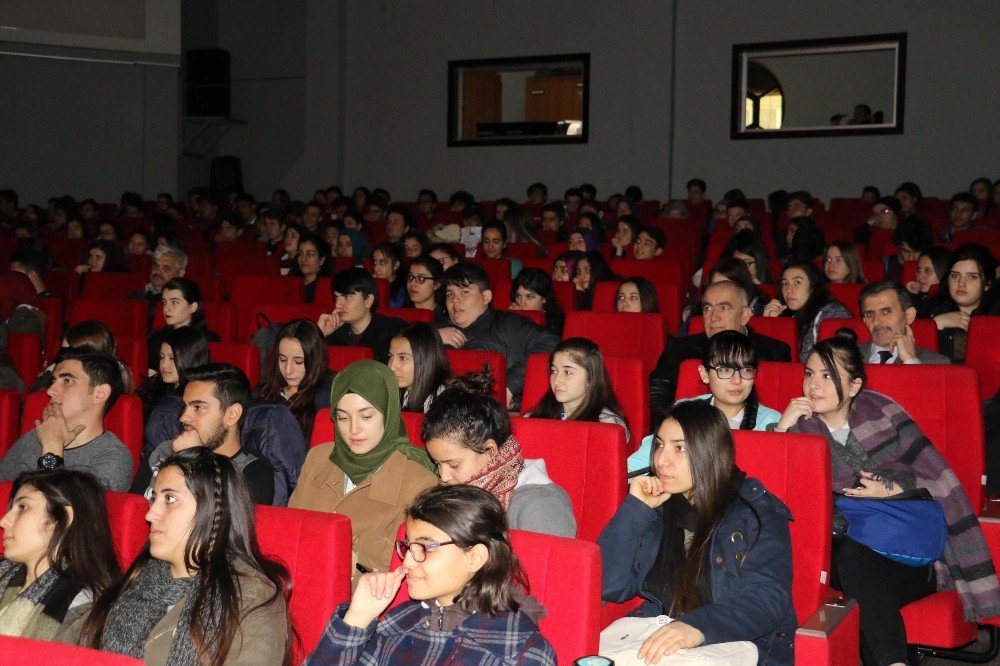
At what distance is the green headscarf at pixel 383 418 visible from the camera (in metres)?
2.75

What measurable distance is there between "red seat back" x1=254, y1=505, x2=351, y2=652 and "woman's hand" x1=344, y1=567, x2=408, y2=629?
172 mm

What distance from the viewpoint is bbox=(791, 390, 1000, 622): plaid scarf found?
9.06ft

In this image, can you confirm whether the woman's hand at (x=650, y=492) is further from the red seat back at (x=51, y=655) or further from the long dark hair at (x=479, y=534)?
the red seat back at (x=51, y=655)

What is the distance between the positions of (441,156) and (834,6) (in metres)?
4.33

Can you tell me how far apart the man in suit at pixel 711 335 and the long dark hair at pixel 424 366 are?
2.92 ft

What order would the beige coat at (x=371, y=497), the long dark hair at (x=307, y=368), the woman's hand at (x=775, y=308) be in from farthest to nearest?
1. the woman's hand at (x=775, y=308)
2. the long dark hair at (x=307, y=368)
3. the beige coat at (x=371, y=497)

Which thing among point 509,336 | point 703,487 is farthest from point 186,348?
point 703,487

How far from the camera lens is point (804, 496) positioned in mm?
2564

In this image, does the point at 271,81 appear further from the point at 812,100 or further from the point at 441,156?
the point at 812,100

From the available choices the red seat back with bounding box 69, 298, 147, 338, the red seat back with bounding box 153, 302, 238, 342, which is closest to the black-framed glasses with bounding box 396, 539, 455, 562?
the red seat back with bounding box 153, 302, 238, 342

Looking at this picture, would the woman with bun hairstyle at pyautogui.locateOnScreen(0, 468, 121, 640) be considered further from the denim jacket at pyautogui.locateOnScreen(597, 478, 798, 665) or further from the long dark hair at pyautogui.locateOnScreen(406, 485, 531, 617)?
the denim jacket at pyautogui.locateOnScreen(597, 478, 798, 665)

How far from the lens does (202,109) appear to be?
12.9 m

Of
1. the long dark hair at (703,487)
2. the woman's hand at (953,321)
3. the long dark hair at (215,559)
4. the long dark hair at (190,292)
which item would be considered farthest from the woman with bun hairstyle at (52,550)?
the woman's hand at (953,321)

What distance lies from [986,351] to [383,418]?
2487 millimetres
